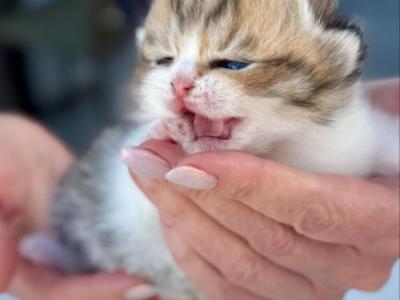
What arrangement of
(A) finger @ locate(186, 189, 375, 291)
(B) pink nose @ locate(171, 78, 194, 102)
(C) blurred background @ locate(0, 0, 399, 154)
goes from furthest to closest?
1. (C) blurred background @ locate(0, 0, 399, 154)
2. (A) finger @ locate(186, 189, 375, 291)
3. (B) pink nose @ locate(171, 78, 194, 102)

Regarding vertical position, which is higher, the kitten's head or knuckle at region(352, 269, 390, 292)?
the kitten's head

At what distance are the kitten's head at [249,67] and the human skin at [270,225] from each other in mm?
40

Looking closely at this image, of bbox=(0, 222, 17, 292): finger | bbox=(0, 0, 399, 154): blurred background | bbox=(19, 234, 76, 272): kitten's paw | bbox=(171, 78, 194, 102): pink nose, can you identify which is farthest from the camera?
bbox=(0, 0, 399, 154): blurred background

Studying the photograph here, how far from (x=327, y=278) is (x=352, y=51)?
29 cm

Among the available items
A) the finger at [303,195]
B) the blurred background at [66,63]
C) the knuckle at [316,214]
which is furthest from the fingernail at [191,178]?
the blurred background at [66,63]

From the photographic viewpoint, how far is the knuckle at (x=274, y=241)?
0.75m

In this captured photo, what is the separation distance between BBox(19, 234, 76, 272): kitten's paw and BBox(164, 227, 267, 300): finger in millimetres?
270

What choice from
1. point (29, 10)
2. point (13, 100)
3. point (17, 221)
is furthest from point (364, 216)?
point (13, 100)

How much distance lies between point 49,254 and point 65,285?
0.31 ft

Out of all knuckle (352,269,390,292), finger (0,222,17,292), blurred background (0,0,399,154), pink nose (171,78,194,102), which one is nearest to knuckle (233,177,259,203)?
pink nose (171,78,194,102)

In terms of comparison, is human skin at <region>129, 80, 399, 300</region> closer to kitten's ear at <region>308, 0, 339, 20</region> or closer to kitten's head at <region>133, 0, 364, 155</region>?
kitten's head at <region>133, 0, 364, 155</region>

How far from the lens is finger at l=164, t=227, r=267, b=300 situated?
2.65 feet

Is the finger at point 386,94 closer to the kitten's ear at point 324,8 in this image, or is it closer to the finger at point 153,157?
the kitten's ear at point 324,8

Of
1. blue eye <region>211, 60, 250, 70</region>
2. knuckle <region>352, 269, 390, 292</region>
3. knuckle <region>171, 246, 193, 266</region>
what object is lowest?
knuckle <region>171, 246, 193, 266</region>
